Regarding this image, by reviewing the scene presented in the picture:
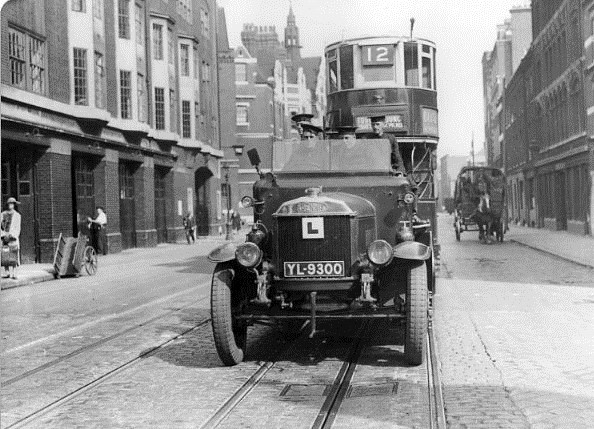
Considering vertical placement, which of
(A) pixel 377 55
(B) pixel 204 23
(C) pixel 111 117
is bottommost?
(A) pixel 377 55

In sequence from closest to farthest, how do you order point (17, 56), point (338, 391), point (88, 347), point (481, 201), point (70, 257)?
point (338, 391), point (88, 347), point (70, 257), point (17, 56), point (481, 201)

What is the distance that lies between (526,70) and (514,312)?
42.2 meters

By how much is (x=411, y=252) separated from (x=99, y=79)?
23451 mm

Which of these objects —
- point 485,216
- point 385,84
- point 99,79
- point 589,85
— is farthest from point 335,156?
point 589,85

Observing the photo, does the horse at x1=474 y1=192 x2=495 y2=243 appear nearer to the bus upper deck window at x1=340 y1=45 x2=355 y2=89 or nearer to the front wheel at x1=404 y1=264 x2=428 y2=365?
the bus upper deck window at x1=340 y1=45 x2=355 y2=89

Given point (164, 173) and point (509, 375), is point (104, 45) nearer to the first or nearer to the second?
point (164, 173)

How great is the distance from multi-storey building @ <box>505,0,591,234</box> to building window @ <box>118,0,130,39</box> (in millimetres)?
18413

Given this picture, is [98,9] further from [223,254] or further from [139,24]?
[223,254]

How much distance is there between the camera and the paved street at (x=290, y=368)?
6.01m

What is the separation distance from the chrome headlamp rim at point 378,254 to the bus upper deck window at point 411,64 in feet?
34.9

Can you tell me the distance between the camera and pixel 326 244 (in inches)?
311

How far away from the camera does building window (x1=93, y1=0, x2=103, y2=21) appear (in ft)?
95.1

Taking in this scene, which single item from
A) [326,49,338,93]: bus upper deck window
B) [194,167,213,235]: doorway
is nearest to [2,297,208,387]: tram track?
[326,49,338,93]: bus upper deck window

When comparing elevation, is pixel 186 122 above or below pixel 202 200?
above
